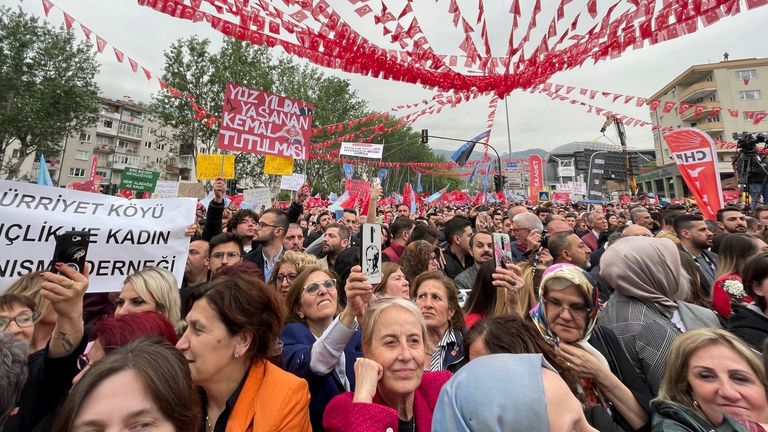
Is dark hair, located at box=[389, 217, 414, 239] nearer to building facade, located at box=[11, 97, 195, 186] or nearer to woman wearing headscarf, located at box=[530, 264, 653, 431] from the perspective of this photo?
woman wearing headscarf, located at box=[530, 264, 653, 431]

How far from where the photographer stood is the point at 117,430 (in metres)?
1.28

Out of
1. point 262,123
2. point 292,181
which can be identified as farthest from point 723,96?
point 262,123

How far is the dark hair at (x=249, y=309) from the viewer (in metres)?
1.99

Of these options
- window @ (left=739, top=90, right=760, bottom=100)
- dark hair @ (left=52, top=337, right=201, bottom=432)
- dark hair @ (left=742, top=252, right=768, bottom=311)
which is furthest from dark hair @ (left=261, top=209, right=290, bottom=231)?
window @ (left=739, top=90, right=760, bottom=100)

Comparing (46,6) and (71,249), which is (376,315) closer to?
(71,249)

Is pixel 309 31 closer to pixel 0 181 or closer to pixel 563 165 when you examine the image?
pixel 0 181

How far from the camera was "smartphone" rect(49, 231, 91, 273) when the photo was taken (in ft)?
6.65

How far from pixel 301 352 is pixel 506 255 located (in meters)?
1.78

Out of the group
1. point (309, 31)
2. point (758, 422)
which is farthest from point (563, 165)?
point (758, 422)

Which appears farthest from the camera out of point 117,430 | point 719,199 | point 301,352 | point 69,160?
point 69,160

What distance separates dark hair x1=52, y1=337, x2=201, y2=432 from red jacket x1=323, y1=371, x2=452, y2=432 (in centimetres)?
56

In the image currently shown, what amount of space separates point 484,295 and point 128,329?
8.78 ft

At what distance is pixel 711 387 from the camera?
66.9 inches

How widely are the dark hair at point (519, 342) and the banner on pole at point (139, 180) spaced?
42.8 feet
